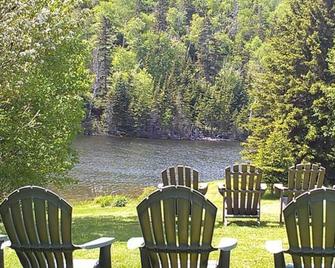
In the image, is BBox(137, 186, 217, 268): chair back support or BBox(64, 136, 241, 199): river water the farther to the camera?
BBox(64, 136, 241, 199): river water

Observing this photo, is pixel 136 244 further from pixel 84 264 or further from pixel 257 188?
pixel 257 188

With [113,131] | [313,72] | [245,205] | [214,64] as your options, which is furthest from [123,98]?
[245,205]

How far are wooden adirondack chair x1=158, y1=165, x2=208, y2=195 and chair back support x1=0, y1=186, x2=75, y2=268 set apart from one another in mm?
4447

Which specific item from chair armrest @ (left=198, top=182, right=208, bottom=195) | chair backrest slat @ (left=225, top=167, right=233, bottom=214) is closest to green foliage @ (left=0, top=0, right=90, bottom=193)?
chair armrest @ (left=198, top=182, right=208, bottom=195)

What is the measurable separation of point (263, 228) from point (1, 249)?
5150 mm

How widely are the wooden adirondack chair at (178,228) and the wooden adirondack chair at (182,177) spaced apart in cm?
444

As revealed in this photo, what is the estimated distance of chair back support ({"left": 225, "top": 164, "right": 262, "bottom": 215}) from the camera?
27.1ft

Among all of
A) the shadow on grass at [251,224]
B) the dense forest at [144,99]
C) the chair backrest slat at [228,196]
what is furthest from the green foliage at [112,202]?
the chair backrest slat at [228,196]

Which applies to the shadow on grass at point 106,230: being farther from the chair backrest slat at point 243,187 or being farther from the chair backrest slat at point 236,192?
the chair backrest slat at point 243,187

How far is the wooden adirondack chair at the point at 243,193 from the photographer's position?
8.27 metres

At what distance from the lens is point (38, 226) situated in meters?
3.70

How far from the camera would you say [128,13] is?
102m

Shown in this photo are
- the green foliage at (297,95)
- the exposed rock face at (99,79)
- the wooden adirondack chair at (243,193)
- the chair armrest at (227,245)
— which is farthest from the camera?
the exposed rock face at (99,79)

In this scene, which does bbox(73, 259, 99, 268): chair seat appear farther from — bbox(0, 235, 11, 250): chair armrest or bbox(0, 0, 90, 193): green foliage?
bbox(0, 0, 90, 193): green foliage
